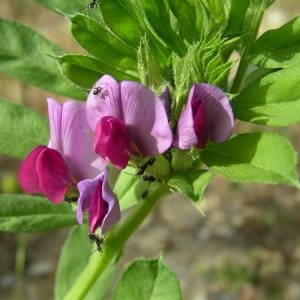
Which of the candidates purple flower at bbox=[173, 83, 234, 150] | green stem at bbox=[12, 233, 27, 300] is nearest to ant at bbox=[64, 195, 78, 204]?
purple flower at bbox=[173, 83, 234, 150]

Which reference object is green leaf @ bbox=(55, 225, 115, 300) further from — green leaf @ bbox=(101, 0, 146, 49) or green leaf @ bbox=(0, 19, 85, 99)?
green leaf @ bbox=(101, 0, 146, 49)

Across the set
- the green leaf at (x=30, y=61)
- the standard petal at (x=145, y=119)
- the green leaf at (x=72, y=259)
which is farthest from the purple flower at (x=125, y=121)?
the green leaf at (x=72, y=259)

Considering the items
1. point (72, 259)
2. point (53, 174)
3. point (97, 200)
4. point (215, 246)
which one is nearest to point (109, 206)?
point (97, 200)

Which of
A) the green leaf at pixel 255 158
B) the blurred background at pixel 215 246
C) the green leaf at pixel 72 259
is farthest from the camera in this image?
the blurred background at pixel 215 246

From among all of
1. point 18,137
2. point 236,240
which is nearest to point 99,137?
point 18,137

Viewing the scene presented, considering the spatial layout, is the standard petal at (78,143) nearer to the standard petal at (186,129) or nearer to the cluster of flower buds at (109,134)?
the cluster of flower buds at (109,134)
